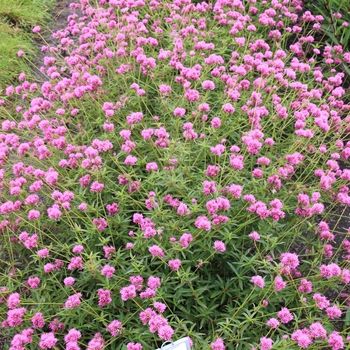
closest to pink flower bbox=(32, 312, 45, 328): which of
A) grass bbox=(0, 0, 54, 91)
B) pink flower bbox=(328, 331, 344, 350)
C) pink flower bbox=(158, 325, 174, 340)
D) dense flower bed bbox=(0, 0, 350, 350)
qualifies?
dense flower bed bbox=(0, 0, 350, 350)

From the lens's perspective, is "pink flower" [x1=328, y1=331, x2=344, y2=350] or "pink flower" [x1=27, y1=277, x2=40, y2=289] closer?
"pink flower" [x1=328, y1=331, x2=344, y2=350]

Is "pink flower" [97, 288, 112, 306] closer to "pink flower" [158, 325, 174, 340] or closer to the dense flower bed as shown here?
the dense flower bed

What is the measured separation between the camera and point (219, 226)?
2.74m

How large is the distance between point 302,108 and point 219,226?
1579mm

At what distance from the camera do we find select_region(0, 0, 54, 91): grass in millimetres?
5586

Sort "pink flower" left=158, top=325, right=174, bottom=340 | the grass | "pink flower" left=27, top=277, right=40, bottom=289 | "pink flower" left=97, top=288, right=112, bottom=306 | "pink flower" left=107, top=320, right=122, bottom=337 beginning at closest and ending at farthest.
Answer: "pink flower" left=158, top=325, right=174, bottom=340, "pink flower" left=107, top=320, right=122, bottom=337, "pink flower" left=97, top=288, right=112, bottom=306, "pink flower" left=27, top=277, right=40, bottom=289, the grass

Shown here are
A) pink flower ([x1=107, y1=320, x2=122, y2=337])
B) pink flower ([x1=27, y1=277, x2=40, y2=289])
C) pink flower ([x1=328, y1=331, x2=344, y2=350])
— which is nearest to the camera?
pink flower ([x1=328, y1=331, x2=344, y2=350])

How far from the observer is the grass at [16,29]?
559 cm

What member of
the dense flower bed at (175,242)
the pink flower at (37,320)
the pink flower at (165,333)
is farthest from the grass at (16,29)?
the pink flower at (165,333)

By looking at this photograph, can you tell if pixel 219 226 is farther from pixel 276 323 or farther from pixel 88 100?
pixel 88 100

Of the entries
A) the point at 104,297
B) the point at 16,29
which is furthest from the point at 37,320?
the point at 16,29

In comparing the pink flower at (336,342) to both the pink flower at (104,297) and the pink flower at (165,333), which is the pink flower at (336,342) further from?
the pink flower at (104,297)

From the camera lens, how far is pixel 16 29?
20.3 ft

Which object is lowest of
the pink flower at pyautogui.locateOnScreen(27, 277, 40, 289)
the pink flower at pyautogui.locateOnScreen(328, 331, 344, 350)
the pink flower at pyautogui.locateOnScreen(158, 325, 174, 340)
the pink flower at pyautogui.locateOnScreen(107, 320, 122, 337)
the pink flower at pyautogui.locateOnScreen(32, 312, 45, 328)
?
the pink flower at pyautogui.locateOnScreen(27, 277, 40, 289)
